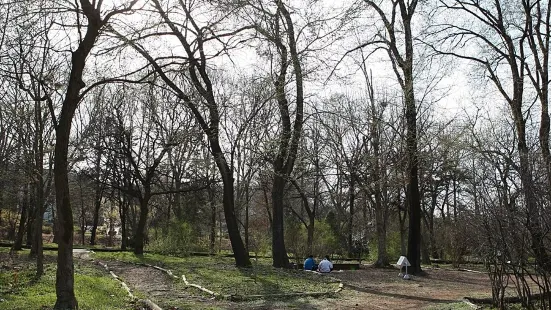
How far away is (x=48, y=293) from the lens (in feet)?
35.8

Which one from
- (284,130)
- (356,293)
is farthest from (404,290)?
(284,130)

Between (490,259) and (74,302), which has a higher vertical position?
(490,259)

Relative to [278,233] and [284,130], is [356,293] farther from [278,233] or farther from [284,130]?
[284,130]

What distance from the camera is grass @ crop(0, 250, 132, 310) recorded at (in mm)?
9406

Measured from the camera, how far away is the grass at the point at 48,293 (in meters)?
9.41

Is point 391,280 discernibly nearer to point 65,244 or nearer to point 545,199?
point 545,199

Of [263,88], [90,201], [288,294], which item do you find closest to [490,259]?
[288,294]

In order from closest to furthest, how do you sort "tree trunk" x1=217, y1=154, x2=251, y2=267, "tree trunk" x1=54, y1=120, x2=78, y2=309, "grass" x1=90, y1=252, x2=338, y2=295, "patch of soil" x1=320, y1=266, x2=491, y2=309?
1. "tree trunk" x1=54, y1=120, x2=78, y2=309
2. "patch of soil" x1=320, y1=266, x2=491, y2=309
3. "grass" x1=90, y1=252, x2=338, y2=295
4. "tree trunk" x1=217, y1=154, x2=251, y2=267

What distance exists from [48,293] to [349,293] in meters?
7.10

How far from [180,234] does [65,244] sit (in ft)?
62.1

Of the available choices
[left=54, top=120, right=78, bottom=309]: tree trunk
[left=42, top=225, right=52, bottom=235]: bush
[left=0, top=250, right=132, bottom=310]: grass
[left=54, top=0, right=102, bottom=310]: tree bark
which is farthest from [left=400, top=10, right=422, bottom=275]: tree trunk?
[left=42, top=225, right=52, bottom=235]: bush

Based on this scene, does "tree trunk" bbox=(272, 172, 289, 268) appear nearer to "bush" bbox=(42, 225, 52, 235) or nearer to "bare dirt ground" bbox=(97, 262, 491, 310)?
"bare dirt ground" bbox=(97, 262, 491, 310)

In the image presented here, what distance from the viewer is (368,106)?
2630 cm

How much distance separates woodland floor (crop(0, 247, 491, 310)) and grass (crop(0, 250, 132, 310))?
2.11ft
